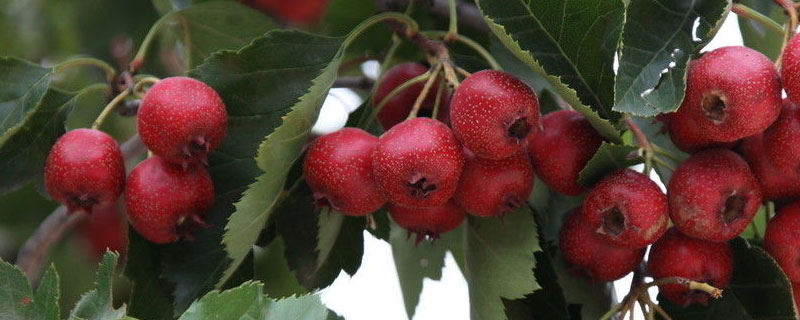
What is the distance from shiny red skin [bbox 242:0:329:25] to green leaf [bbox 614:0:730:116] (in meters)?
0.95

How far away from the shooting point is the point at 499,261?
176 centimetres

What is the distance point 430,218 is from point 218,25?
79 centimetres

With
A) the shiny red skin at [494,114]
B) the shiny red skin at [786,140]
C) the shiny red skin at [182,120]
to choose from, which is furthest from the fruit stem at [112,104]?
the shiny red skin at [786,140]

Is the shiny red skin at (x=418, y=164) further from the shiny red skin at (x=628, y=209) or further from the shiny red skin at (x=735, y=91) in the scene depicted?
the shiny red skin at (x=735, y=91)

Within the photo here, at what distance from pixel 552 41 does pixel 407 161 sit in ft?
0.97

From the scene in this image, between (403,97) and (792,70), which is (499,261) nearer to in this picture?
(403,97)

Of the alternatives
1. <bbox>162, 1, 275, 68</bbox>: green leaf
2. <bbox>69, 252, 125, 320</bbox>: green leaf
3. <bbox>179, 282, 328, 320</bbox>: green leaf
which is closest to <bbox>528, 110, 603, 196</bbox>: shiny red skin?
<bbox>179, 282, 328, 320</bbox>: green leaf

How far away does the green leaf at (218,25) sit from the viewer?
7.40ft

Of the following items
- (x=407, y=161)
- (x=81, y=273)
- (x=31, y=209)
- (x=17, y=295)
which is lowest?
(x=81, y=273)

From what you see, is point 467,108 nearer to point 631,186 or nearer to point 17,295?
point 631,186

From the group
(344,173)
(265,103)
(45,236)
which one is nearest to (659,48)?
(344,173)

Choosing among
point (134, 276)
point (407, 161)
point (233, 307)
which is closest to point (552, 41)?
point (407, 161)

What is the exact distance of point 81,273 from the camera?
8.94ft

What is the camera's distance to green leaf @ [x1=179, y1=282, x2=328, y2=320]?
1.39 metres
